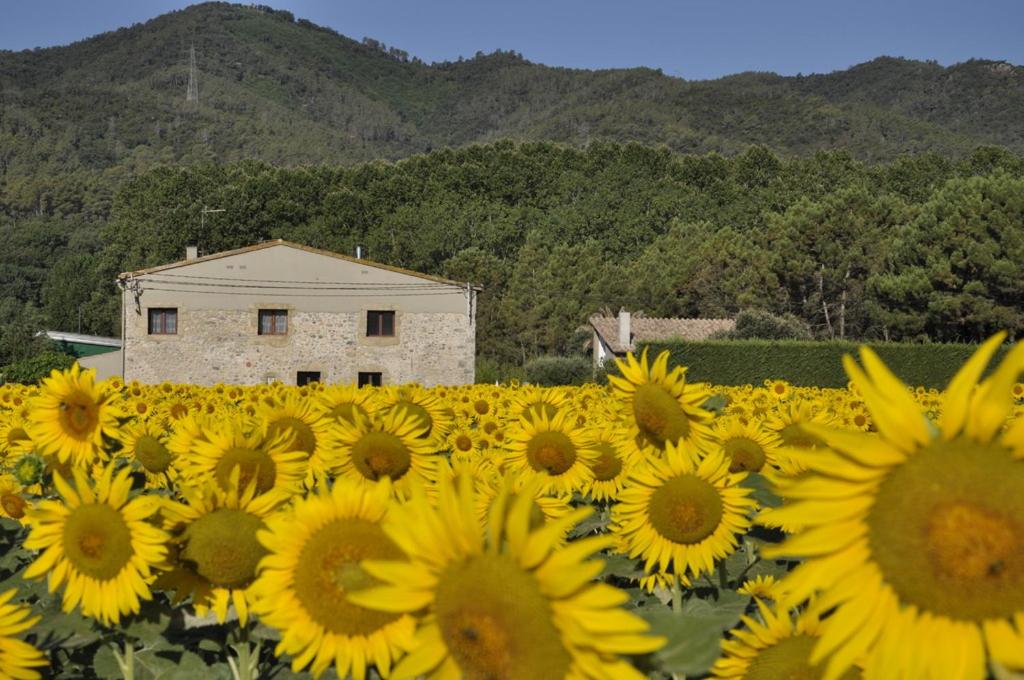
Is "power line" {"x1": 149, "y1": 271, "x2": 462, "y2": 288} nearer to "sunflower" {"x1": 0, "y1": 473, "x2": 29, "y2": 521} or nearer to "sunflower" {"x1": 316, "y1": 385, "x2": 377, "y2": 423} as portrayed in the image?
"sunflower" {"x1": 0, "y1": 473, "x2": 29, "y2": 521}

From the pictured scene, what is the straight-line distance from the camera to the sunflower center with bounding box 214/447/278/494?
2.76m

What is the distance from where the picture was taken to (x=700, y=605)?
269 centimetres

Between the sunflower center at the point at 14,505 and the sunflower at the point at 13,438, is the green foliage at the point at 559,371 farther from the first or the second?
the sunflower center at the point at 14,505

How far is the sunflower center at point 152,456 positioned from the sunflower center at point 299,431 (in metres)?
0.65

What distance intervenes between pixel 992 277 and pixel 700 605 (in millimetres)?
44698

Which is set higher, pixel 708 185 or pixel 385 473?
pixel 708 185

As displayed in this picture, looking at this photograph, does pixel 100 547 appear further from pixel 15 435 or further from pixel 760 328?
pixel 760 328

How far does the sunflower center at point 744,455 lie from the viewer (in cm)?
411

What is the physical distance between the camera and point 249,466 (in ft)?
9.28

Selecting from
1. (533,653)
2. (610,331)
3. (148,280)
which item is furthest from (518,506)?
(610,331)

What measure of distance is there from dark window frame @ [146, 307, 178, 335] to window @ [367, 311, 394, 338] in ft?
22.8

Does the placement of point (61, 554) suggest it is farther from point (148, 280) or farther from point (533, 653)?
point (148, 280)

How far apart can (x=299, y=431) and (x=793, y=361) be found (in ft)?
103

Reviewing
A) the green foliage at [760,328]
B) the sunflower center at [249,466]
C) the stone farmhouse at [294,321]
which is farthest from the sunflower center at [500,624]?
the green foliage at [760,328]
